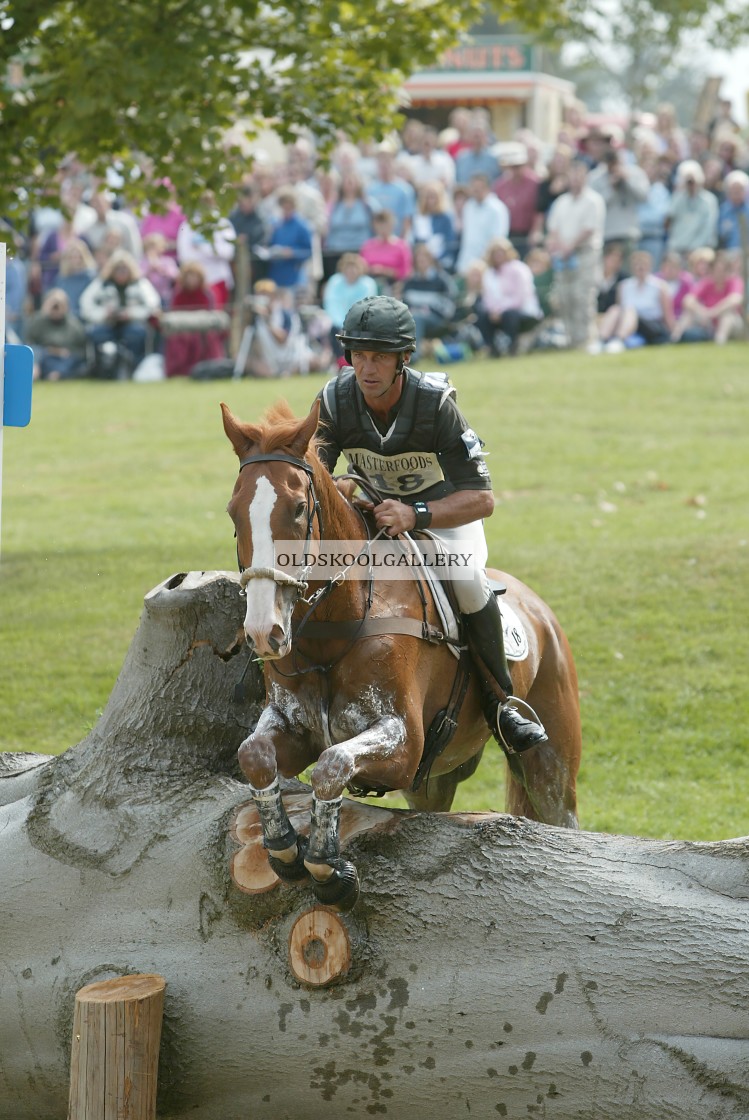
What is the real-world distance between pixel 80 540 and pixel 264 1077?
9.22 m

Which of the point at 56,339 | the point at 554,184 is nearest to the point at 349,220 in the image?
the point at 554,184

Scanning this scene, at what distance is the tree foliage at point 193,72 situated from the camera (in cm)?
984

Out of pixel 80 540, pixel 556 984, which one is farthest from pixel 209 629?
pixel 80 540

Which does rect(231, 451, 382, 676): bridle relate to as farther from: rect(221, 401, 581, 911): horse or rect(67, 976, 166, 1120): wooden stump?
rect(67, 976, 166, 1120): wooden stump

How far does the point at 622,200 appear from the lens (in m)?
20.5

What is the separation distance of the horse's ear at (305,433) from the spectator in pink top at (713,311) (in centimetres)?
1629

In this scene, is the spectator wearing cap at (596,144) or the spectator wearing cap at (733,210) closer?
the spectator wearing cap at (733,210)

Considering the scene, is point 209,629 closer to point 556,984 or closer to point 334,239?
point 556,984

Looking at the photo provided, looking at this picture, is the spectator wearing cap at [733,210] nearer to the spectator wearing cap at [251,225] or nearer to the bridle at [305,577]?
the spectator wearing cap at [251,225]

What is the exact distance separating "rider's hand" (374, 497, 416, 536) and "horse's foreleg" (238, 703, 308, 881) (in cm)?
83

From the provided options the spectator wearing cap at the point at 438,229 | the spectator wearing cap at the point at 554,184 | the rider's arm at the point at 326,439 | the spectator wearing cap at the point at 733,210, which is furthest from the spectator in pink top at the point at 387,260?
the rider's arm at the point at 326,439

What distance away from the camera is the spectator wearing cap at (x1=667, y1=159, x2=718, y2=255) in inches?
790

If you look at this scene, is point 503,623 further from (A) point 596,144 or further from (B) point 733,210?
(A) point 596,144

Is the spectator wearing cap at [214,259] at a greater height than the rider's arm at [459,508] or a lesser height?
greater
